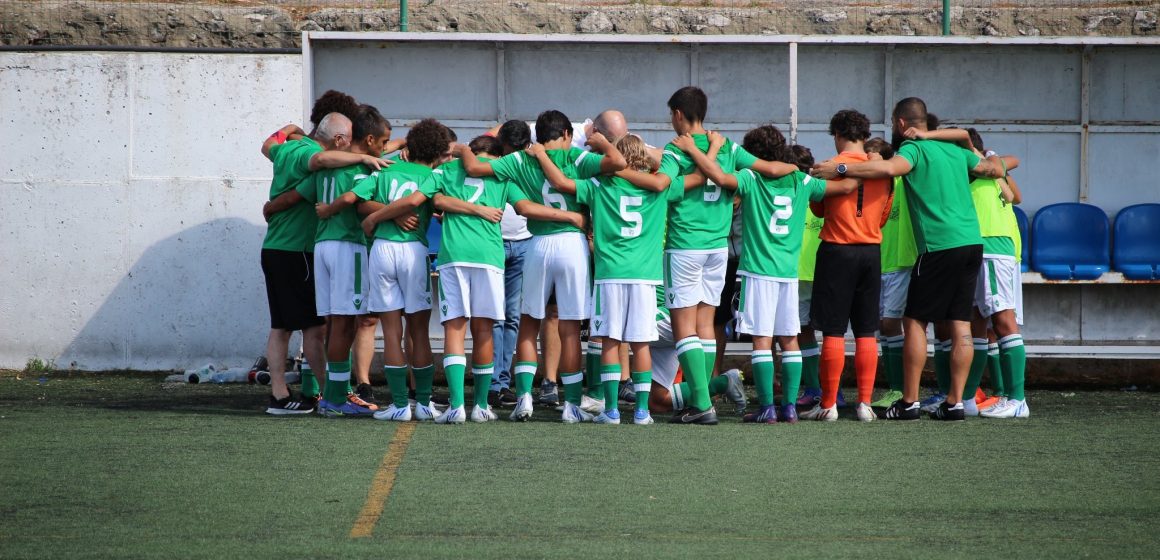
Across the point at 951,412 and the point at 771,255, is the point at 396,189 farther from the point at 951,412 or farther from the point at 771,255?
the point at 951,412

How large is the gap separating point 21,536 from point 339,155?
3577 millimetres

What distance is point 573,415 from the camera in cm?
745

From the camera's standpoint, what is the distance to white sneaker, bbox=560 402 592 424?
742 cm

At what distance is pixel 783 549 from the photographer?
424cm

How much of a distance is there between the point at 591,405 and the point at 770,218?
5.23 ft

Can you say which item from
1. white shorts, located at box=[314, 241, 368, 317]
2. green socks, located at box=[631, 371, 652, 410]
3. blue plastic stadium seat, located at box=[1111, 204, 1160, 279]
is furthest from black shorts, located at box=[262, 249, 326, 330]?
blue plastic stadium seat, located at box=[1111, 204, 1160, 279]

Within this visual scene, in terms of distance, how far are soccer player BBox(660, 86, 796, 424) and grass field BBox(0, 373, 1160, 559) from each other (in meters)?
0.38

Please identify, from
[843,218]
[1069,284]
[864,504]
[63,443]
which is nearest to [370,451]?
[63,443]

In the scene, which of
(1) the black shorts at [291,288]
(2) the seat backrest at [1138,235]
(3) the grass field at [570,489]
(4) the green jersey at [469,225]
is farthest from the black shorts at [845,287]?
(2) the seat backrest at [1138,235]

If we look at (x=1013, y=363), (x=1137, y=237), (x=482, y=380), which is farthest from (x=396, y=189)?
(x=1137, y=237)

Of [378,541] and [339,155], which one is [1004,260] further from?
[378,541]

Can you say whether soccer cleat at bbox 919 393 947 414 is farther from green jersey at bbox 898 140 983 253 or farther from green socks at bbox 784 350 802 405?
green jersey at bbox 898 140 983 253

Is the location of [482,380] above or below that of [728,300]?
below

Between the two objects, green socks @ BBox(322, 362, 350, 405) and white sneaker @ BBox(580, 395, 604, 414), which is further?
white sneaker @ BBox(580, 395, 604, 414)
